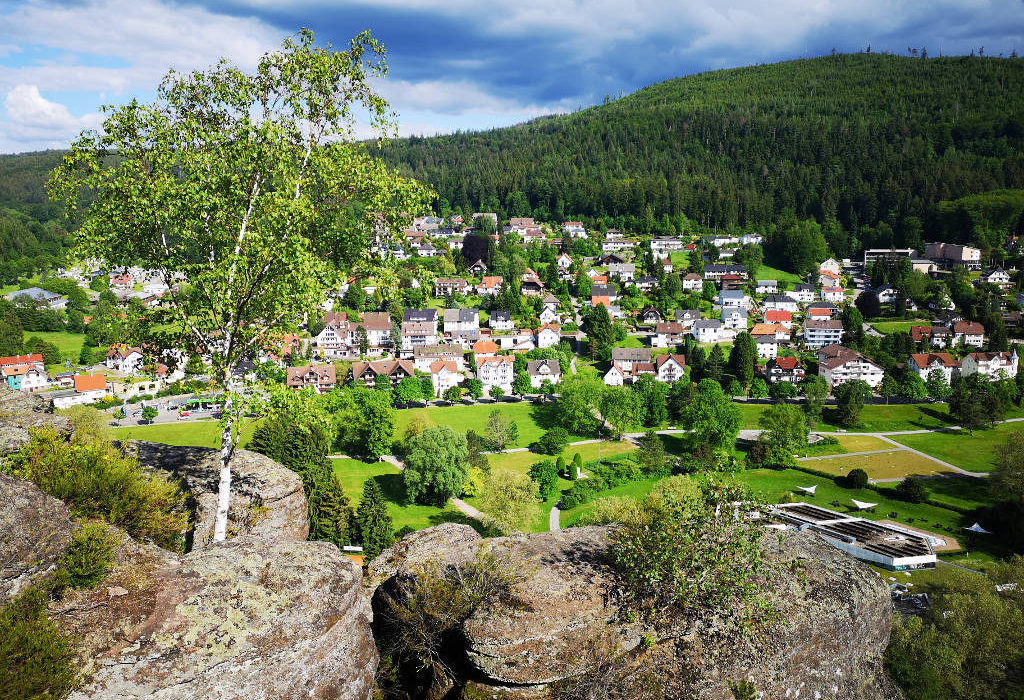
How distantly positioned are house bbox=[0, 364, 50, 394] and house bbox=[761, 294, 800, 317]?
114951 mm

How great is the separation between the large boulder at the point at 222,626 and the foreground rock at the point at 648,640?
7.28 ft

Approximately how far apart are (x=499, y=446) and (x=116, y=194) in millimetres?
51511

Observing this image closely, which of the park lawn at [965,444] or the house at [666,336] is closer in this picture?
the park lawn at [965,444]

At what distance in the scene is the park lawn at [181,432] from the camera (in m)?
55.7

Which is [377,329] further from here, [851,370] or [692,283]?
[851,370]

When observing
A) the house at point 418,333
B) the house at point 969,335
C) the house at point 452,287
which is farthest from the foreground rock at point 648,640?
the house at point 452,287

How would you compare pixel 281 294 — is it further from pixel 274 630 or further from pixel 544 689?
pixel 544 689

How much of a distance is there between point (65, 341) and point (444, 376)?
6518 centimetres

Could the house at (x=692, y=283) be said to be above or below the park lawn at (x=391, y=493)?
above

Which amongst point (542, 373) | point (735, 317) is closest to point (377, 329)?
point (542, 373)

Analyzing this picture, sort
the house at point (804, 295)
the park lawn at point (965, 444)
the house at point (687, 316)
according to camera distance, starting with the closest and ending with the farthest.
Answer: the park lawn at point (965, 444) < the house at point (687, 316) < the house at point (804, 295)

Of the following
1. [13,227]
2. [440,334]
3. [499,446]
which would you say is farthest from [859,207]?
[13,227]

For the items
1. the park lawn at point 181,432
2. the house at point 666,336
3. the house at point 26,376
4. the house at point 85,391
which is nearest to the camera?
the park lawn at point 181,432

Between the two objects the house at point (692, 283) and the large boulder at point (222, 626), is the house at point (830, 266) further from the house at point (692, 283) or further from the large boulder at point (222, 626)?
the large boulder at point (222, 626)
